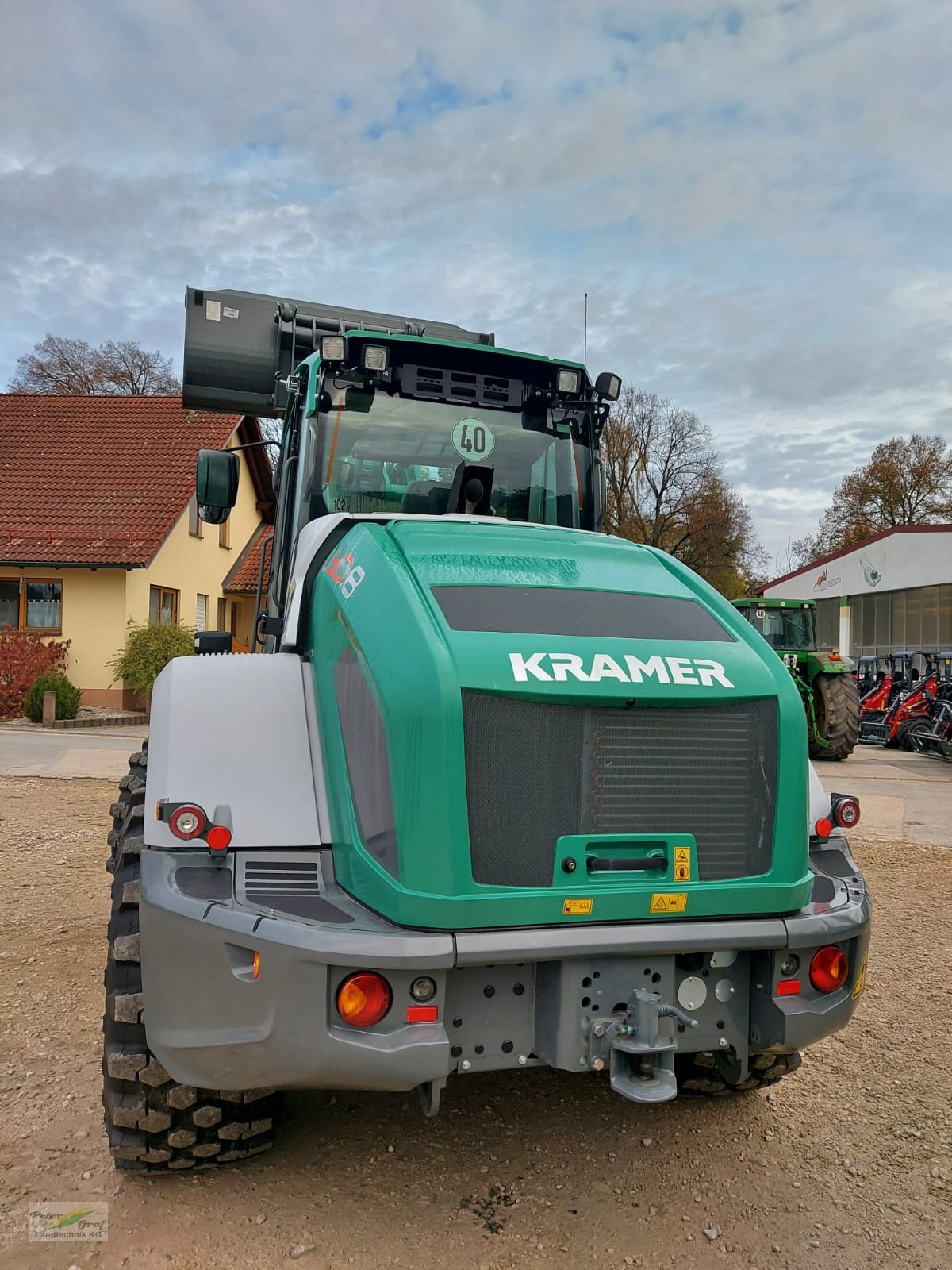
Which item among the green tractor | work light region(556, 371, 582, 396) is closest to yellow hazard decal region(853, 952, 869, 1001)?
work light region(556, 371, 582, 396)

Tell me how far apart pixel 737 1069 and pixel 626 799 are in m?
0.87

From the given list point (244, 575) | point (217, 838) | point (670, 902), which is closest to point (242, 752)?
point (217, 838)

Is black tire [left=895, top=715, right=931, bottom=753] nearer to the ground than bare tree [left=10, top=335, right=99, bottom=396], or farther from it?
nearer to the ground

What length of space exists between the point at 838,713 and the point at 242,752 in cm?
1269

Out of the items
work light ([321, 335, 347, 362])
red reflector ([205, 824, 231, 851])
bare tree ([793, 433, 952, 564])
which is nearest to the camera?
red reflector ([205, 824, 231, 851])

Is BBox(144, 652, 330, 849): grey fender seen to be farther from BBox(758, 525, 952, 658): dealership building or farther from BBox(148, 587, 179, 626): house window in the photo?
BBox(758, 525, 952, 658): dealership building

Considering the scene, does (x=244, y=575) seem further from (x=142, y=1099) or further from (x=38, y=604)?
(x=142, y=1099)

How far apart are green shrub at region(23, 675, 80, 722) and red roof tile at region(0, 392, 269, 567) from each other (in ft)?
8.05

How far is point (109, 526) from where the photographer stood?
731 inches

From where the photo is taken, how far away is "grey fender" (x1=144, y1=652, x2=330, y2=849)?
2797 millimetres

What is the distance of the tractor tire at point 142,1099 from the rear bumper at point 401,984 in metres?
0.20

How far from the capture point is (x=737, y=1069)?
2.81 metres

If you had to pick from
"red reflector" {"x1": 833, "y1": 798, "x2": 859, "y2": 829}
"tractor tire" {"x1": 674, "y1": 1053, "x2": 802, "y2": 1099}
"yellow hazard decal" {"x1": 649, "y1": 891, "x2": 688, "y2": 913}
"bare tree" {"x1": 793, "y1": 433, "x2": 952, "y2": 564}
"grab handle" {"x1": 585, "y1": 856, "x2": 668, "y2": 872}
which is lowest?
"tractor tire" {"x1": 674, "y1": 1053, "x2": 802, "y2": 1099}

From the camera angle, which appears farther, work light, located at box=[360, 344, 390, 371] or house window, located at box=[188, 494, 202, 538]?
house window, located at box=[188, 494, 202, 538]
